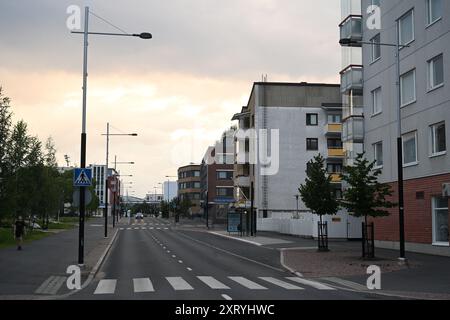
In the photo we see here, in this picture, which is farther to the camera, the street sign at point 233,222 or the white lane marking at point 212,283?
the street sign at point 233,222

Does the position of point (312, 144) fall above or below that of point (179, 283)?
above

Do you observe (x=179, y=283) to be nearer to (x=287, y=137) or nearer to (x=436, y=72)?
(x=436, y=72)

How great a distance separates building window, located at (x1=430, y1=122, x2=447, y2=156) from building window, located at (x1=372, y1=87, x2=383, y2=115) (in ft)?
22.0

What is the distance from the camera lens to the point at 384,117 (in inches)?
1398

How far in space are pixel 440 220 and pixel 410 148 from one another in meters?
4.87

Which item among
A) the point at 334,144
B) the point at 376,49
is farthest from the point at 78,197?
the point at 334,144

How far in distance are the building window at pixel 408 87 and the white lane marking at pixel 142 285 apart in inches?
760

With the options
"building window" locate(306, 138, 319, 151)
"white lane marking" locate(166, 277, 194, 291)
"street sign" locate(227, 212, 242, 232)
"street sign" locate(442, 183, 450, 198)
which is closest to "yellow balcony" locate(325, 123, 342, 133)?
"building window" locate(306, 138, 319, 151)

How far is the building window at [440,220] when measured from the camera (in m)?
28.6

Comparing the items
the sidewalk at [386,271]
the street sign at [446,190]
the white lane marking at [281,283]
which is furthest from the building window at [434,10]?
the white lane marking at [281,283]

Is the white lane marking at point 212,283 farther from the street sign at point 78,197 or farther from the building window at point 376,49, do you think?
the building window at point 376,49

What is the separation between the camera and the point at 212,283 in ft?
58.6

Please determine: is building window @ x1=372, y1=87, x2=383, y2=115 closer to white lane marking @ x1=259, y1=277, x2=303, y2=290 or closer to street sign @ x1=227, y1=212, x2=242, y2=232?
white lane marking @ x1=259, y1=277, x2=303, y2=290

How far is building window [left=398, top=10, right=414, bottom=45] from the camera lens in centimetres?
3203
